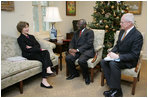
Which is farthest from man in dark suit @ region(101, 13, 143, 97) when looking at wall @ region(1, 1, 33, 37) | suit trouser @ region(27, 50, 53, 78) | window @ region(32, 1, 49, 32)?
window @ region(32, 1, 49, 32)

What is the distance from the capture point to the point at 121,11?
3.34 m

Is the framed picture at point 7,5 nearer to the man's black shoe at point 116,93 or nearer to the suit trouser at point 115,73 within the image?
the suit trouser at point 115,73

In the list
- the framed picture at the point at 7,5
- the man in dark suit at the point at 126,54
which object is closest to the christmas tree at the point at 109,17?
the man in dark suit at the point at 126,54

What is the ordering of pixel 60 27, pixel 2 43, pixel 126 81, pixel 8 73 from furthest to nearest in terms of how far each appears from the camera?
pixel 60 27, pixel 126 81, pixel 2 43, pixel 8 73

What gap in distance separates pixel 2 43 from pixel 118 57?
6.41ft

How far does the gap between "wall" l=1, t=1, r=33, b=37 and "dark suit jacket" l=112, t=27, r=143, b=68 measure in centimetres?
208

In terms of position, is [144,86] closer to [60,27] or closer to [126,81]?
[126,81]

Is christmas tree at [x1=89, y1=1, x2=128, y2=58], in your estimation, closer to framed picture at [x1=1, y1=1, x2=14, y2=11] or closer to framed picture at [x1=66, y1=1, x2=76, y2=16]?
framed picture at [x1=66, y1=1, x2=76, y2=16]

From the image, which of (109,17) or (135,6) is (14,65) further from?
(135,6)

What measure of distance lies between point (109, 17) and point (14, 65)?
230cm

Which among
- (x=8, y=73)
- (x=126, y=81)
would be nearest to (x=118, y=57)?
(x=126, y=81)

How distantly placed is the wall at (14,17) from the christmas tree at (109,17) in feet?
5.03

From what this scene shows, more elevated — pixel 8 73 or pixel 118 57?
pixel 118 57

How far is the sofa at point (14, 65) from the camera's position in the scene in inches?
82.1
